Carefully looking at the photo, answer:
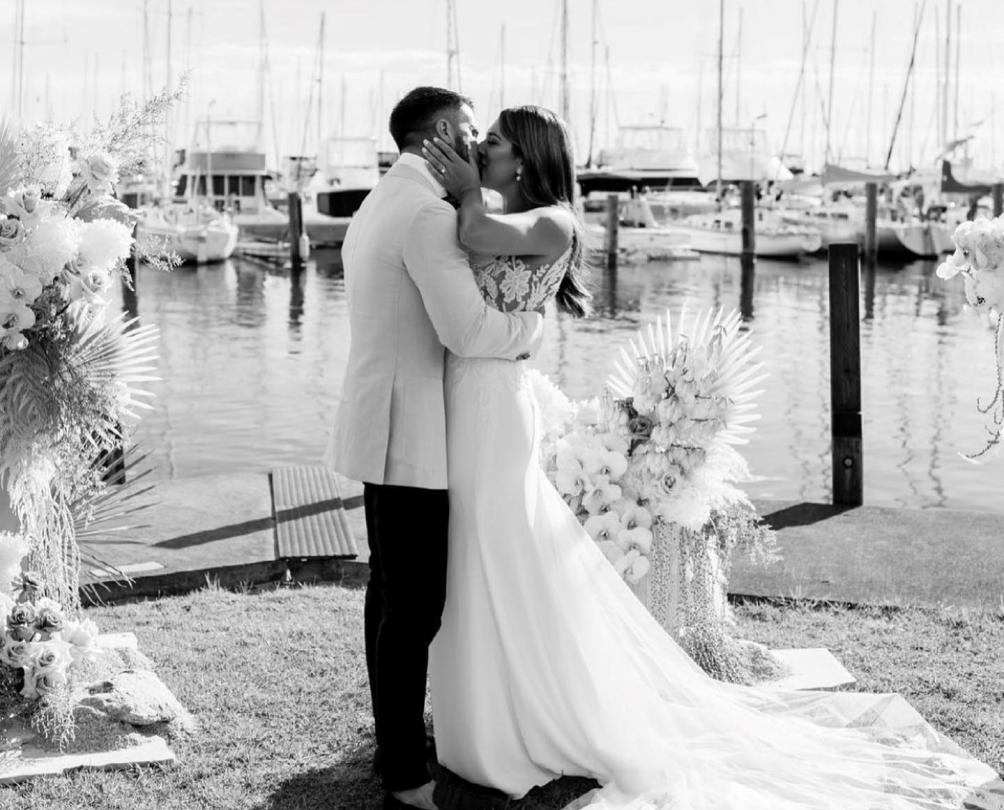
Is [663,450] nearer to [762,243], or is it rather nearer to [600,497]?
[600,497]

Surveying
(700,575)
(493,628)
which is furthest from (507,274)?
(700,575)

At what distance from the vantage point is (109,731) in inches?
183

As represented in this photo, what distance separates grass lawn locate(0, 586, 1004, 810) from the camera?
437 centimetres

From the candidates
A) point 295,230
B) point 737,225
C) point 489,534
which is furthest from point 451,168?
point 737,225

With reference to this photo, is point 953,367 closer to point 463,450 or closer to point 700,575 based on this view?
point 700,575

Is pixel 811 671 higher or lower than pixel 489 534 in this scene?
lower

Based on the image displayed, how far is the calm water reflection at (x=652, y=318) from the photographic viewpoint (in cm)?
1550

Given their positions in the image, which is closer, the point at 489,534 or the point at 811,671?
the point at 489,534

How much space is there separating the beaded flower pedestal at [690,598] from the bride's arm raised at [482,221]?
5.48 feet

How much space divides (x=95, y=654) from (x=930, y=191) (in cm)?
6404

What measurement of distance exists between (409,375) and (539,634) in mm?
911

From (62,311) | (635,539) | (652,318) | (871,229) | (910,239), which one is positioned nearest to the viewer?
(62,311)

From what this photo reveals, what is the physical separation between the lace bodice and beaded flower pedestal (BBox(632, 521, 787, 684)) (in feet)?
4.89

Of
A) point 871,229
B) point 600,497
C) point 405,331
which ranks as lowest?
A: point 600,497
